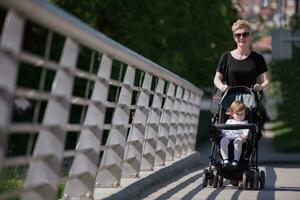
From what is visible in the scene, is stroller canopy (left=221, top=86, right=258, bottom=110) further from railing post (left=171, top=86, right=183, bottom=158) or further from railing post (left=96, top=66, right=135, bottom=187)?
railing post (left=171, top=86, right=183, bottom=158)

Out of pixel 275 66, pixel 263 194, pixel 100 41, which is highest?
pixel 275 66

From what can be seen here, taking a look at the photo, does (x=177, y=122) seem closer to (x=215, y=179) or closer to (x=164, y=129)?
(x=164, y=129)

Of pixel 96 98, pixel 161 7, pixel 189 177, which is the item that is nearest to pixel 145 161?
pixel 189 177

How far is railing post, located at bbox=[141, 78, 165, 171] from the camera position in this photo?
1145cm

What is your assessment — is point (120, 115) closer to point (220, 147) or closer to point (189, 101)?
point (220, 147)

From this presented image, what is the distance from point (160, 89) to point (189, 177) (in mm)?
1221

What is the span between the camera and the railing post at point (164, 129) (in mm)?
12609

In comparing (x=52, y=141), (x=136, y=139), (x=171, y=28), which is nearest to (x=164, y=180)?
(x=136, y=139)

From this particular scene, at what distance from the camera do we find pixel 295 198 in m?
9.55

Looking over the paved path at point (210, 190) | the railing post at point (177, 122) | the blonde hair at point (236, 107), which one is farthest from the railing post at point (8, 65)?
the railing post at point (177, 122)

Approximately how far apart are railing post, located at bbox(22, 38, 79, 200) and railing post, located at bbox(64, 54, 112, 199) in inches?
40.3

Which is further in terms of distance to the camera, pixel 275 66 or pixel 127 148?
pixel 275 66

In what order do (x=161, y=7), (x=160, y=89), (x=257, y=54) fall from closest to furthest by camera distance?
(x=257, y=54) < (x=160, y=89) < (x=161, y=7)

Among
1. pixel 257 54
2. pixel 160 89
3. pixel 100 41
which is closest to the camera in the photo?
pixel 100 41
